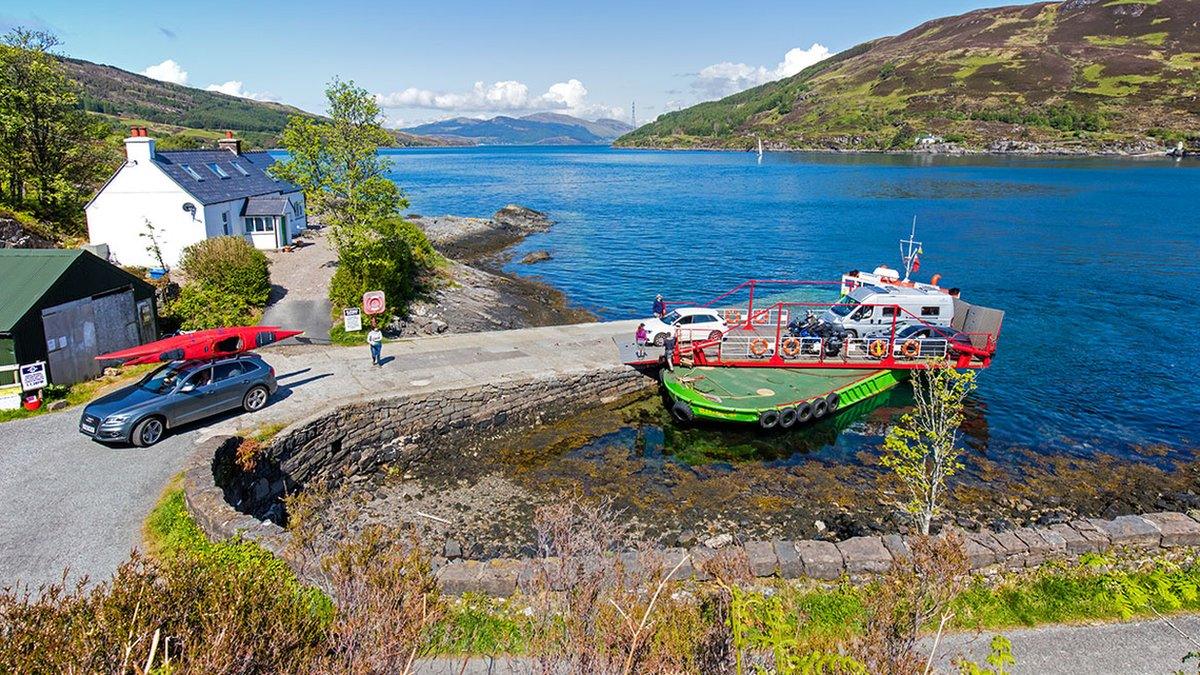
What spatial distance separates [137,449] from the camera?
1666 centimetres

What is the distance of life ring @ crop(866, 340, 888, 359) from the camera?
2673 cm

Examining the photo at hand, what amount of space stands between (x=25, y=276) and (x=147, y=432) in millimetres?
7502

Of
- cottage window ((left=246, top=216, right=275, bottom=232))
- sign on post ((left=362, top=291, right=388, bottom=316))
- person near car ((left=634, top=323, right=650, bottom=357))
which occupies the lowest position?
person near car ((left=634, top=323, right=650, bottom=357))

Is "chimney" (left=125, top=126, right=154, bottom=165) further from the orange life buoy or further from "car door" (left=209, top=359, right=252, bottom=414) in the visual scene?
the orange life buoy

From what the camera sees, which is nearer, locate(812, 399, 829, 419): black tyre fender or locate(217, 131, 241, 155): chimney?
locate(812, 399, 829, 419): black tyre fender

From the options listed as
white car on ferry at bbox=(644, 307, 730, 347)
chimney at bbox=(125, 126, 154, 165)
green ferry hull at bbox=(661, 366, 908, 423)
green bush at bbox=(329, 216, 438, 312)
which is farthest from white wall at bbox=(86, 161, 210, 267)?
green ferry hull at bbox=(661, 366, 908, 423)

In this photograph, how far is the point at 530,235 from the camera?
231ft

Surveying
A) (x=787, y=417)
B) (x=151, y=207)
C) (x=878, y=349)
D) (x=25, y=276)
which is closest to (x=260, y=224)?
(x=151, y=207)

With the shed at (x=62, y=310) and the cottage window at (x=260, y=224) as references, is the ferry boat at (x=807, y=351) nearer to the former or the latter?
the shed at (x=62, y=310)

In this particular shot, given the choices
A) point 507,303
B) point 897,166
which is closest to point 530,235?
point 507,303

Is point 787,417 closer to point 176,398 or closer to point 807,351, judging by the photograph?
point 807,351

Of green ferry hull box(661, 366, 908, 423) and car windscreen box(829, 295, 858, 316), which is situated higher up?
car windscreen box(829, 295, 858, 316)

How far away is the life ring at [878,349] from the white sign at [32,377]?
27717 mm

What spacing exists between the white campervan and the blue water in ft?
12.1
